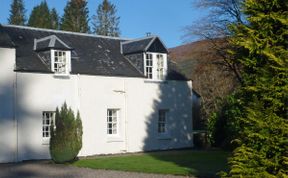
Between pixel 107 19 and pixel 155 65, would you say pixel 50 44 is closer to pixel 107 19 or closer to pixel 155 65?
pixel 155 65

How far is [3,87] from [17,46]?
2.17 metres

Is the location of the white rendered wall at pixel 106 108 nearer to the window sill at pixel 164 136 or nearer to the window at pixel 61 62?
the window sill at pixel 164 136

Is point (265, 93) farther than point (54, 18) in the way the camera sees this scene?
No

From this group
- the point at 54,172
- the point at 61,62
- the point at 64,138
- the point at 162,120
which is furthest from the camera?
the point at 162,120

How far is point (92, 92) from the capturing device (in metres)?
26.3

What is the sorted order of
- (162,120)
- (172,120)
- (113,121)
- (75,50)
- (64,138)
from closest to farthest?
1. (64,138)
2. (75,50)
3. (113,121)
4. (162,120)
5. (172,120)

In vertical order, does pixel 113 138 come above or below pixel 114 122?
below

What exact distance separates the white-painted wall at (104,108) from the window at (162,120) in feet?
0.94

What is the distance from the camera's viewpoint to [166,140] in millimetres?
29750

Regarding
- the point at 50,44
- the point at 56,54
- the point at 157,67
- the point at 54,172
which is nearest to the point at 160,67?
the point at 157,67

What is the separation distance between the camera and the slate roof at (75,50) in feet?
80.4

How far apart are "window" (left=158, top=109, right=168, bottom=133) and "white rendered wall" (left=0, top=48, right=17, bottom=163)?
9945 mm

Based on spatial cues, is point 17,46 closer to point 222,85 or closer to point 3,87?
point 3,87

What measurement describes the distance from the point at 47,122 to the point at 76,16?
41848mm
